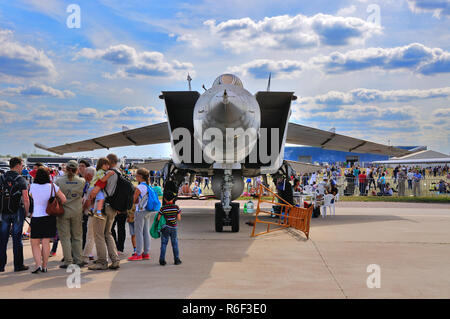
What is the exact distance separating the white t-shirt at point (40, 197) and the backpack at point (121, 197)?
845 millimetres

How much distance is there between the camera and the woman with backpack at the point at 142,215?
662 cm

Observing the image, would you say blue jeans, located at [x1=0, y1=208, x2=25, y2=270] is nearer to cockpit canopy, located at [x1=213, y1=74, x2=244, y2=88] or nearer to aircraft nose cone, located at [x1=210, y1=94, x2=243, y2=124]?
aircraft nose cone, located at [x1=210, y1=94, x2=243, y2=124]

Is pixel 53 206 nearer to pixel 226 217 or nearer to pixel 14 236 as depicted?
pixel 14 236

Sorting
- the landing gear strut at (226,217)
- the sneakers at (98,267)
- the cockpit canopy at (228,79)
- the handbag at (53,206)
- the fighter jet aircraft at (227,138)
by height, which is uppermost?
the cockpit canopy at (228,79)

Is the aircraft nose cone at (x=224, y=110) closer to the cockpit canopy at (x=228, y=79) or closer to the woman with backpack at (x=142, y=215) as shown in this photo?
the woman with backpack at (x=142, y=215)

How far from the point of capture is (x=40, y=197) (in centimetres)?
563

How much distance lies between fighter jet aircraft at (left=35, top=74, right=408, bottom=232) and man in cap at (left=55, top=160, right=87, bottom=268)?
9.08 feet

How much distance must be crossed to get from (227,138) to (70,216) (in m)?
3.29

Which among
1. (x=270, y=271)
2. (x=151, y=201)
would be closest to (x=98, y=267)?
(x=151, y=201)

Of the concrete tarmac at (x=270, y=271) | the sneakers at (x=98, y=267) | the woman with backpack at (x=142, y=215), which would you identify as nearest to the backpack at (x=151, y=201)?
the woman with backpack at (x=142, y=215)
